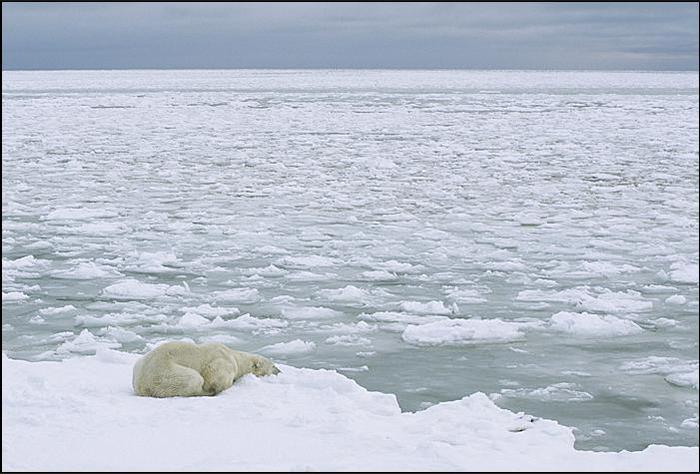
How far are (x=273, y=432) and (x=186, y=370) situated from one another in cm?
89

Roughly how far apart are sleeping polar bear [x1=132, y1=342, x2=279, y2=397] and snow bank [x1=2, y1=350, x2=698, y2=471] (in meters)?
0.08

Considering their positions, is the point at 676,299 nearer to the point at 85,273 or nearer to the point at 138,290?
the point at 138,290

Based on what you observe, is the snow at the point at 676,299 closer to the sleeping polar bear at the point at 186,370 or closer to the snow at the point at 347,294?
the snow at the point at 347,294

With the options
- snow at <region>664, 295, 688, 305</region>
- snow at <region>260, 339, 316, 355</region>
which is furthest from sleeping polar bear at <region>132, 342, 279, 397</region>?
snow at <region>664, 295, 688, 305</region>

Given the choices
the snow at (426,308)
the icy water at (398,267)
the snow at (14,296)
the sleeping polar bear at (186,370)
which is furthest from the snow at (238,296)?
the sleeping polar bear at (186,370)

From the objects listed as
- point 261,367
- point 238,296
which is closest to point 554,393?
point 261,367

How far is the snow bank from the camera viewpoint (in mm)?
3660

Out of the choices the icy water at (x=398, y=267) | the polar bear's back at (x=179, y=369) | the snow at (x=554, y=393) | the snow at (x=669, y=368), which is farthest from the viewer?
Result: the icy water at (x=398, y=267)

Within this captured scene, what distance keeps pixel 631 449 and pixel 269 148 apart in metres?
15.8

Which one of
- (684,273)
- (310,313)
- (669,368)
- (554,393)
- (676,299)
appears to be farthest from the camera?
(684,273)

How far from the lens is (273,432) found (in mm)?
4121

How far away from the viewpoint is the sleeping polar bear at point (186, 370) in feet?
15.7

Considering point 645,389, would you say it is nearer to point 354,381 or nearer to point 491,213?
point 354,381

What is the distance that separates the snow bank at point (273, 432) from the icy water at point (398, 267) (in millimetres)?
439
